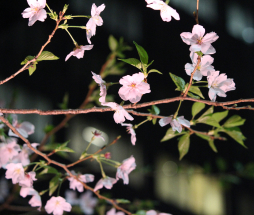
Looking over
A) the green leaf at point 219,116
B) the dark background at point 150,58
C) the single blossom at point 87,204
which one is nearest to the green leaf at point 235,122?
the green leaf at point 219,116

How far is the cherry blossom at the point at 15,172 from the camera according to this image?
0.68 meters

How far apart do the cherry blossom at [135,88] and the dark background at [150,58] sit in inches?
108

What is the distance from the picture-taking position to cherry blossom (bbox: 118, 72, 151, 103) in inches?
20.8

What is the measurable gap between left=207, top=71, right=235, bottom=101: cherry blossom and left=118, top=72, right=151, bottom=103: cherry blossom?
0.14 m

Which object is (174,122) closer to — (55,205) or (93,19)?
(93,19)

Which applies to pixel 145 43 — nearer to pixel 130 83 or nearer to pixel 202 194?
pixel 202 194

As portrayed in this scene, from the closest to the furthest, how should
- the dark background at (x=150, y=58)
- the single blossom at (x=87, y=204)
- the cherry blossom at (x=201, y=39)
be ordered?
the cherry blossom at (x=201, y=39) → the single blossom at (x=87, y=204) → the dark background at (x=150, y=58)

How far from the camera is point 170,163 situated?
3.73 m

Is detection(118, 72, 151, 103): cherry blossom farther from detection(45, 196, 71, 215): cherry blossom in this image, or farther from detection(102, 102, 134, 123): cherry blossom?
detection(45, 196, 71, 215): cherry blossom

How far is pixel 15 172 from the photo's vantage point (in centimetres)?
69

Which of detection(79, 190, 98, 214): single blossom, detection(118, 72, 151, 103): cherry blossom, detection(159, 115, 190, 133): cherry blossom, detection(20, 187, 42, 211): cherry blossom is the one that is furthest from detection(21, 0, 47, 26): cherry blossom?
detection(79, 190, 98, 214): single blossom

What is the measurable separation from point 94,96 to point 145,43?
2930 mm

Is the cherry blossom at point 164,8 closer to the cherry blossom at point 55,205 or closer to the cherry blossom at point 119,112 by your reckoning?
the cherry blossom at point 119,112

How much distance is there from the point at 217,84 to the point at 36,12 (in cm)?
45
